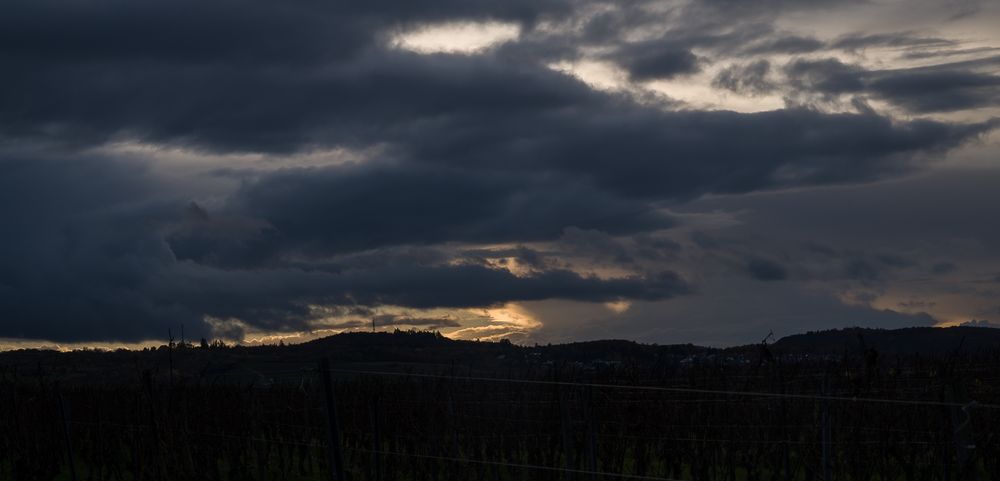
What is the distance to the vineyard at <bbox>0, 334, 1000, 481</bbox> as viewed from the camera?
14945 mm

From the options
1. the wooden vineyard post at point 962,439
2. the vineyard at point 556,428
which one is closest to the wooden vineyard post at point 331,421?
the vineyard at point 556,428

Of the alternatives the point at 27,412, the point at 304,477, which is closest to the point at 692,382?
the point at 304,477

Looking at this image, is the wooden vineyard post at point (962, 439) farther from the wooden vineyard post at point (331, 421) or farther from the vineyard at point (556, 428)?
the wooden vineyard post at point (331, 421)

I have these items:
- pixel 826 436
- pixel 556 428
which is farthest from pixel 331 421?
pixel 556 428

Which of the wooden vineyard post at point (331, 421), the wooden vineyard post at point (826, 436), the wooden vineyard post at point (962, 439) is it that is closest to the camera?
the wooden vineyard post at point (962, 439)

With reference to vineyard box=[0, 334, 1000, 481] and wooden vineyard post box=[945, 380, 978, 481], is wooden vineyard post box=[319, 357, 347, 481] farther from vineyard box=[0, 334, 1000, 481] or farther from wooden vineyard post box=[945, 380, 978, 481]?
wooden vineyard post box=[945, 380, 978, 481]

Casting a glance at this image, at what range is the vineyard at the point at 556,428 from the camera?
14.9 meters

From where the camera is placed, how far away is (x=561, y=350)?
57312mm

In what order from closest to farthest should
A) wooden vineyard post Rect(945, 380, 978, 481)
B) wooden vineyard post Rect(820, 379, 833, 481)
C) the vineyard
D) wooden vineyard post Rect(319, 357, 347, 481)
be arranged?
wooden vineyard post Rect(945, 380, 978, 481)
wooden vineyard post Rect(319, 357, 347, 481)
wooden vineyard post Rect(820, 379, 833, 481)
the vineyard

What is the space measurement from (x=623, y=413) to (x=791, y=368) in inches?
175

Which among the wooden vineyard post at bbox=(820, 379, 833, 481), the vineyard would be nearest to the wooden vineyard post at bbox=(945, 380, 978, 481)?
the wooden vineyard post at bbox=(820, 379, 833, 481)

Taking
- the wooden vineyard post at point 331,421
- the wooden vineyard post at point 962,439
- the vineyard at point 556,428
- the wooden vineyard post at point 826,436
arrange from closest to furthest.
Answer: the wooden vineyard post at point 962,439 < the wooden vineyard post at point 331,421 < the wooden vineyard post at point 826,436 < the vineyard at point 556,428

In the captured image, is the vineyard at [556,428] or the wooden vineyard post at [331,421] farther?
the vineyard at [556,428]

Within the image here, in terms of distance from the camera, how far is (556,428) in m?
16.7
